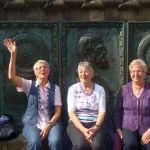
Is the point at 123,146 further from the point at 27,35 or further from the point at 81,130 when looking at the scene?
the point at 27,35

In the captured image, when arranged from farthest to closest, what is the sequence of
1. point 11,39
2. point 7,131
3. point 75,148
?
point 11,39 < point 7,131 < point 75,148

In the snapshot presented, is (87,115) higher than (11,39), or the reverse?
(11,39)

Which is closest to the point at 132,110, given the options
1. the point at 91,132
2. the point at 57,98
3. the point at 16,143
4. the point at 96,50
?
the point at 91,132

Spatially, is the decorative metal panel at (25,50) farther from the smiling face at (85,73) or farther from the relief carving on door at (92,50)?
the smiling face at (85,73)

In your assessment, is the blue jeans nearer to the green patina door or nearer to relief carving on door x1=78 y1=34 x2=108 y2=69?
the green patina door

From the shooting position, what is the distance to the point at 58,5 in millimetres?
8492

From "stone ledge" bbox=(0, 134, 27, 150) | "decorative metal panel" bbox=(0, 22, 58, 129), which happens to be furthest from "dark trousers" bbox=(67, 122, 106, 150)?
"decorative metal panel" bbox=(0, 22, 58, 129)

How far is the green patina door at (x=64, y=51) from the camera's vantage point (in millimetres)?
7895

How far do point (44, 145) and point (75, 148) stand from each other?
415 millimetres

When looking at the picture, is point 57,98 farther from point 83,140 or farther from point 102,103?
point 83,140

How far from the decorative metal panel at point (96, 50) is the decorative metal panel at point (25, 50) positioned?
0.43 ft

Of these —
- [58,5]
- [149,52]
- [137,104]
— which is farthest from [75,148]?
[58,5]

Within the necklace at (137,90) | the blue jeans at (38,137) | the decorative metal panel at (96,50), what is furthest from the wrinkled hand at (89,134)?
the decorative metal panel at (96,50)

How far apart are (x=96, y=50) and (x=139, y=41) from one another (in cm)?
62
